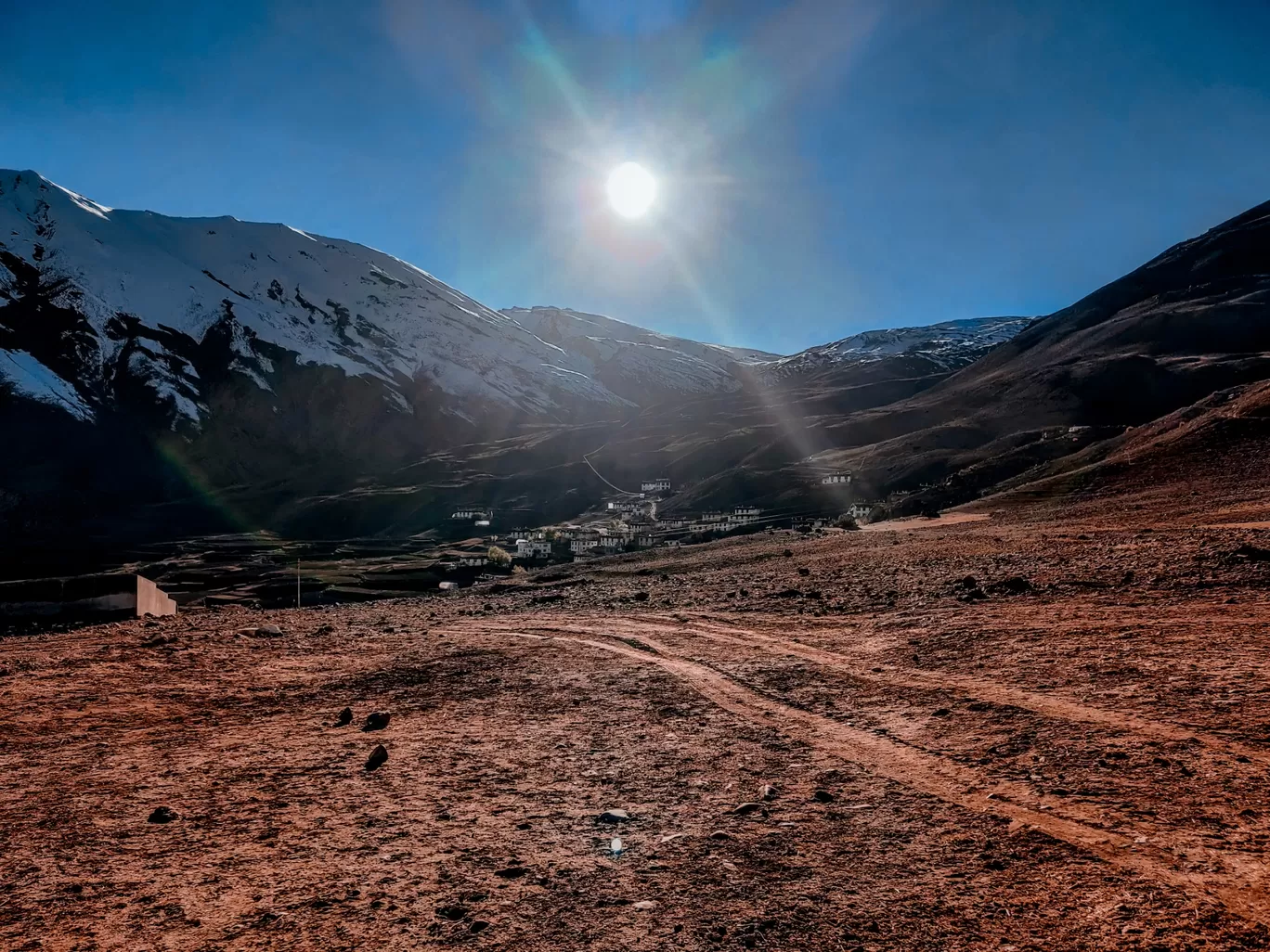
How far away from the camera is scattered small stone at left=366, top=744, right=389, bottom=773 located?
932 cm

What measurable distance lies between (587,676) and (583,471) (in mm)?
148664

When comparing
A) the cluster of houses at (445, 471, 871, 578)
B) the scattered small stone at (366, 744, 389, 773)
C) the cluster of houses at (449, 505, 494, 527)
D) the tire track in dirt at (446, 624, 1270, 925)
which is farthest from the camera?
the cluster of houses at (449, 505, 494, 527)

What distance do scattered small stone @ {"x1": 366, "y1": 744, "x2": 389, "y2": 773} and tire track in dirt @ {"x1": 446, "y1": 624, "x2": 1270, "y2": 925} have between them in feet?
17.0

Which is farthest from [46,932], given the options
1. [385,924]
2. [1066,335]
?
[1066,335]

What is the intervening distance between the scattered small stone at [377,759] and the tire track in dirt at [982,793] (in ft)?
17.0

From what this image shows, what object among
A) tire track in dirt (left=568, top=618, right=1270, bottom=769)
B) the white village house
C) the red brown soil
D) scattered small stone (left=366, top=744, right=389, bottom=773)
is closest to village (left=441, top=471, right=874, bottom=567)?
the white village house

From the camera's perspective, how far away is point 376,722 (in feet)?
36.4

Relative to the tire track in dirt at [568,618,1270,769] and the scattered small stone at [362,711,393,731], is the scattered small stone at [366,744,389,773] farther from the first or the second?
the tire track in dirt at [568,618,1270,769]

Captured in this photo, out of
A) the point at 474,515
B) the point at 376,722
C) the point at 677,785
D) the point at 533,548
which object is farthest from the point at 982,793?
the point at 474,515

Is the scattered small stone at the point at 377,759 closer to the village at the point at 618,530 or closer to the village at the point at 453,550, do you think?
the village at the point at 453,550

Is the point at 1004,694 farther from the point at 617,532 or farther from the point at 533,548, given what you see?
the point at 617,532

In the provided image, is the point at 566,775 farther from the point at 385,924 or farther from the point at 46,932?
the point at 46,932

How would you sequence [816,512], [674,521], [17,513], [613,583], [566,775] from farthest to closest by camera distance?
1. [17,513]
2. [674,521]
3. [816,512]
4. [613,583]
5. [566,775]

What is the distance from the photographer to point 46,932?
229 inches
